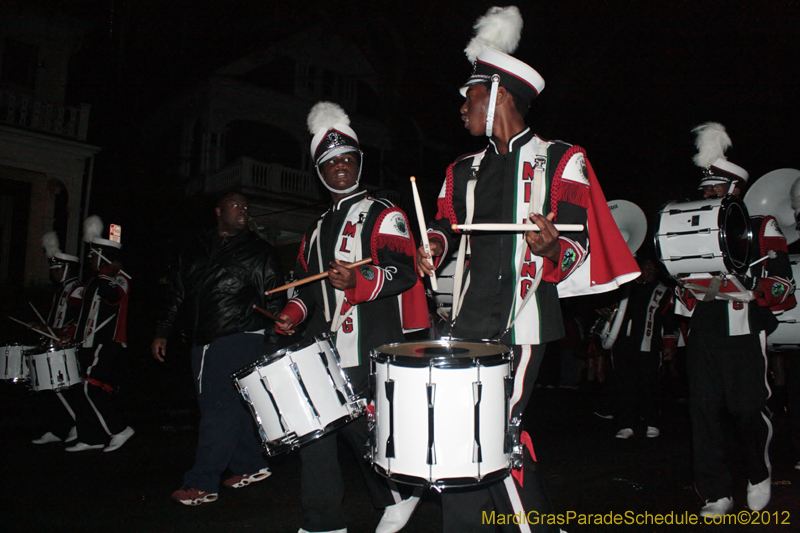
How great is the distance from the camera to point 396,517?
12.5ft

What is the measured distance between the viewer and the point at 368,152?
2461 cm

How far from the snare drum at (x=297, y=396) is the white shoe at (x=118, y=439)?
13.4 feet

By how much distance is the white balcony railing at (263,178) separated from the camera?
65.1ft

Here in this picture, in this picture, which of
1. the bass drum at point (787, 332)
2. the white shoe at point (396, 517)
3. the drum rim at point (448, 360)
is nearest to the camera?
the drum rim at point (448, 360)

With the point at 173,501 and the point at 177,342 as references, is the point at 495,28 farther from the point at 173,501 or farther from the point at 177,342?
the point at 177,342

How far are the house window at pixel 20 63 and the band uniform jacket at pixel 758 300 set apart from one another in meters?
18.1

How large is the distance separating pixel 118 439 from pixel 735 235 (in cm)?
621

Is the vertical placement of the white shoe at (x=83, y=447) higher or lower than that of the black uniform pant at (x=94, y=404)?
lower

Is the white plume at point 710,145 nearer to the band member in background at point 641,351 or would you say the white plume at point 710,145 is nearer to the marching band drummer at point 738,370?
the marching band drummer at point 738,370

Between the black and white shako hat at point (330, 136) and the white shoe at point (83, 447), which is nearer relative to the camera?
the black and white shako hat at point (330, 136)

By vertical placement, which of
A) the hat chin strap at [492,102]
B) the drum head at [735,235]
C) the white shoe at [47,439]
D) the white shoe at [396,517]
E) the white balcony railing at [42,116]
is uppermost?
the white balcony railing at [42,116]

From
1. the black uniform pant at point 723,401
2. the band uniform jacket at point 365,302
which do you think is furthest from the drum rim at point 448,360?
the black uniform pant at point 723,401

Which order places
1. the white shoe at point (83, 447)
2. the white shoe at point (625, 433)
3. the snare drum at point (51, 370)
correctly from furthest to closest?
the white shoe at point (625, 433), the white shoe at point (83, 447), the snare drum at point (51, 370)

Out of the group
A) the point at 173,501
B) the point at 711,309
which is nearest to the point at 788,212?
the point at 711,309
